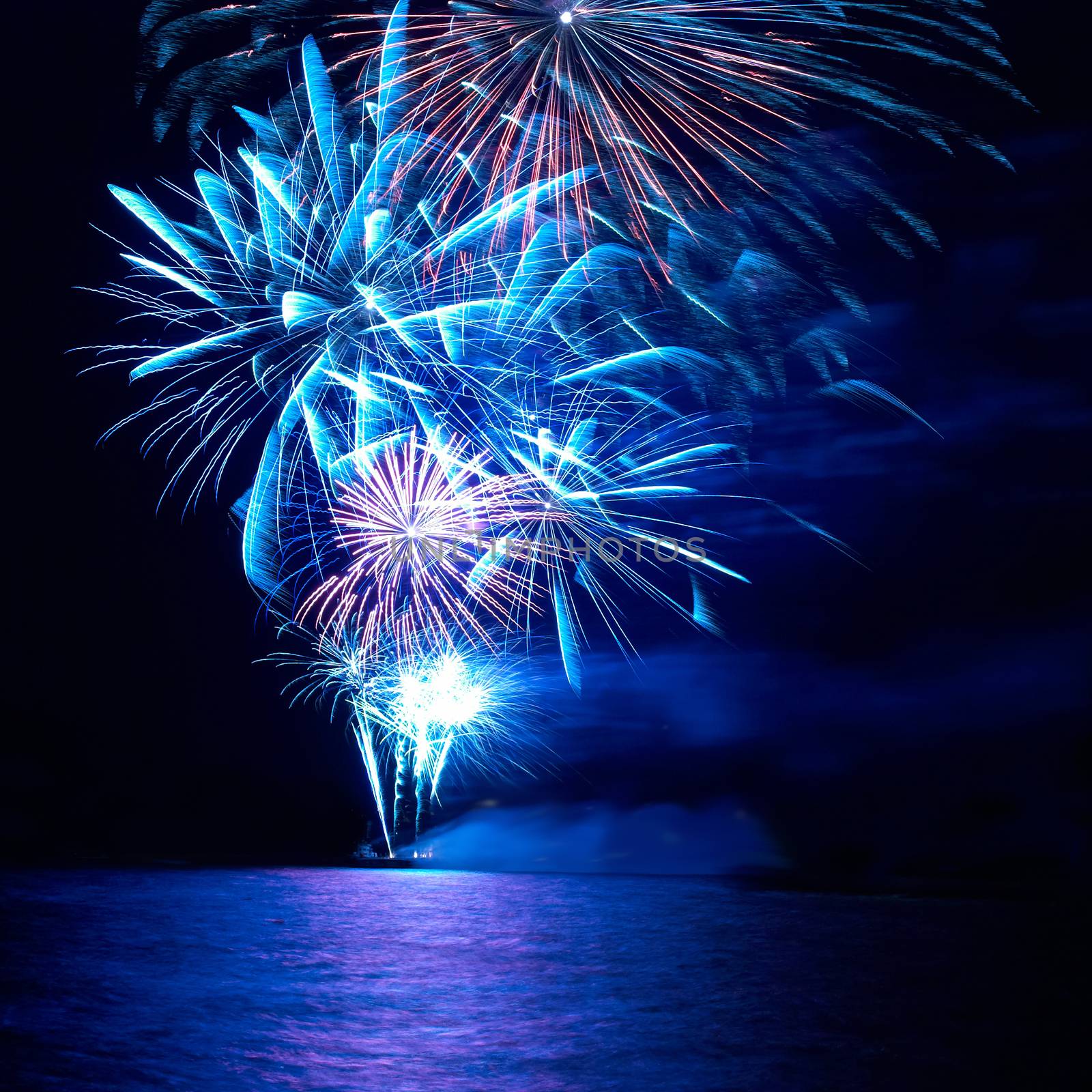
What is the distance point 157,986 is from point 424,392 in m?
7.92

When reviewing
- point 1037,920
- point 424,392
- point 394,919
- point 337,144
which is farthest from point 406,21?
point 1037,920

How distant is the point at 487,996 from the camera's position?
4.65 meters

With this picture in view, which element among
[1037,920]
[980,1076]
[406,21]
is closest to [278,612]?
[406,21]

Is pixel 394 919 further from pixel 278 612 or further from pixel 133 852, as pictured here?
pixel 133 852

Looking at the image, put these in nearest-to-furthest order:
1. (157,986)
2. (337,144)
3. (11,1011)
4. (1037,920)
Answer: (11,1011) → (157,986) → (1037,920) → (337,144)

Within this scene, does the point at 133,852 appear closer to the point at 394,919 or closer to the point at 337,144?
the point at 394,919

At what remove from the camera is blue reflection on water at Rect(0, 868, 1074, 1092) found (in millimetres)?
3486

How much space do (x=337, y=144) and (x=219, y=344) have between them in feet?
9.33

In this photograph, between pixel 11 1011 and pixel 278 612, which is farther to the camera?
pixel 278 612

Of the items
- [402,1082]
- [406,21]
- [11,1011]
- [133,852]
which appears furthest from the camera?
[133,852]

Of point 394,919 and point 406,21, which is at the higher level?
point 406,21

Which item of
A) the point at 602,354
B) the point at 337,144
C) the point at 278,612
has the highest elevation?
the point at 337,144

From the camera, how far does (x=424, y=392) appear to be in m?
11.2

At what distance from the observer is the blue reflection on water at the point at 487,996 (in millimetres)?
3486
